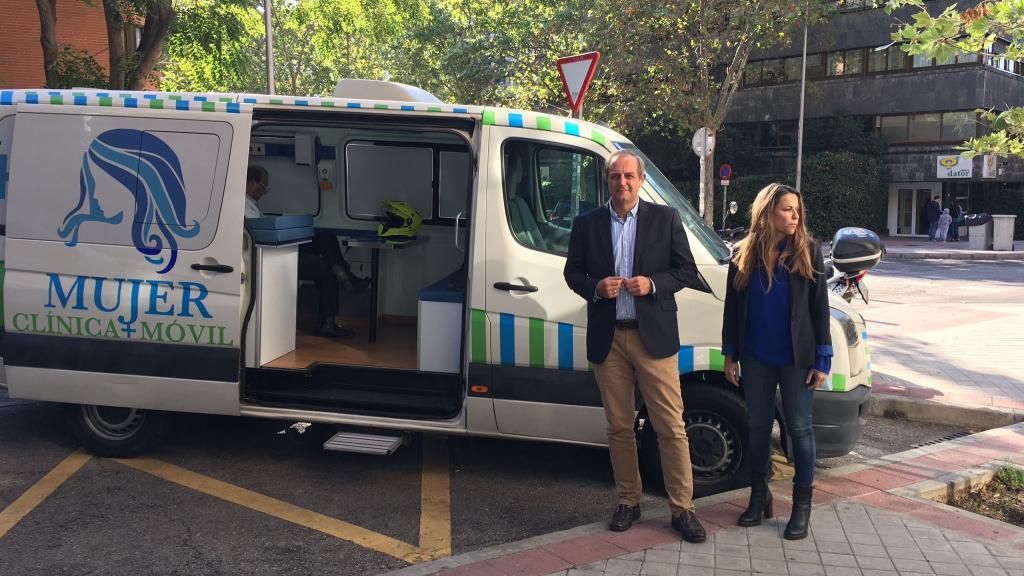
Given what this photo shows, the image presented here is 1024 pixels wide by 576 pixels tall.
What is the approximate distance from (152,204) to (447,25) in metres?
28.3

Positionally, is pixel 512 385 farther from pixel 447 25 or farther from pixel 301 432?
pixel 447 25

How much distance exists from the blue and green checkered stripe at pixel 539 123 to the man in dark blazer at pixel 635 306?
1.03 metres

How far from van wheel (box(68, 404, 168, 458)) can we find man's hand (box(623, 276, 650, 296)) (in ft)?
11.2

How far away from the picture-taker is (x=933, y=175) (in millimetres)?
35344

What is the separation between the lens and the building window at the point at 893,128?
1437 inches

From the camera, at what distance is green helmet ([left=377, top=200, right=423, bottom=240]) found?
24.6 feet

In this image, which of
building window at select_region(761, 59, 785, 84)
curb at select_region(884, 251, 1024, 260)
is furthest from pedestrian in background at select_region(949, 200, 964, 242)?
building window at select_region(761, 59, 785, 84)

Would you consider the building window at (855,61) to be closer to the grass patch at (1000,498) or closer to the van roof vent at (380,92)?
the grass patch at (1000,498)

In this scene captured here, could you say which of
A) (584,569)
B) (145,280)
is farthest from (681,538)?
(145,280)

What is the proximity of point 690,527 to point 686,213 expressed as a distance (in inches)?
78.5

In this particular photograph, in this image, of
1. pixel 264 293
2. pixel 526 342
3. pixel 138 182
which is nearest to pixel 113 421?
pixel 264 293

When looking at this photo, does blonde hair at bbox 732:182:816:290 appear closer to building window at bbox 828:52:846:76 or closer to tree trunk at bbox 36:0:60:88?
tree trunk at bbox 36:0:60:88

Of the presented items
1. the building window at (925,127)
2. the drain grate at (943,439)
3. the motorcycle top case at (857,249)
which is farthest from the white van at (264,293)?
the building window at (925,127)

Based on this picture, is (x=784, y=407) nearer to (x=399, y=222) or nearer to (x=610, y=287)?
(x=610, y=287)
